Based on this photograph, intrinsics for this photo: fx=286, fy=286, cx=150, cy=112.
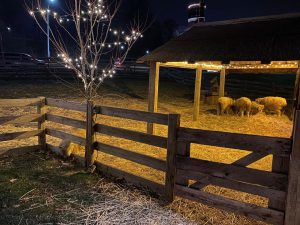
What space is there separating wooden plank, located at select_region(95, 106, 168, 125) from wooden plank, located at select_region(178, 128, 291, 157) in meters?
0.44

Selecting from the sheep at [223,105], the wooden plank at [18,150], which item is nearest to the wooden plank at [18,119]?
the wooden plank at [18,150]

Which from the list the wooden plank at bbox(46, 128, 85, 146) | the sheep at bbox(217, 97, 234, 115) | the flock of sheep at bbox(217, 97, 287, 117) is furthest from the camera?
the sheep at bbox(217, 97, 234, 115)

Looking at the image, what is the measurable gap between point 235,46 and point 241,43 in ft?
0.80

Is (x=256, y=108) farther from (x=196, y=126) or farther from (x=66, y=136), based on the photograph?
(x=66, y=136)

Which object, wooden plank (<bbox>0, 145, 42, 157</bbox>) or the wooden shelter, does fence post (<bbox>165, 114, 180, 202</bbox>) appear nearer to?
wooden plank (<bbox>0, 145, 42, 157</bbox>)

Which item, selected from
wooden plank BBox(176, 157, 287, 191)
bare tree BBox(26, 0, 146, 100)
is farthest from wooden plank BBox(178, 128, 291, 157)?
bare tree BBox(26, 0, 146, 100)

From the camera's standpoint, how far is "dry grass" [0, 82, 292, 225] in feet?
13.6

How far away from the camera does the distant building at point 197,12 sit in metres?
14.0

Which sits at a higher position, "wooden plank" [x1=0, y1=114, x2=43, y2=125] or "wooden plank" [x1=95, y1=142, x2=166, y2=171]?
"wooden plank" [x1=0, y1=114, x2=43, y2=125]

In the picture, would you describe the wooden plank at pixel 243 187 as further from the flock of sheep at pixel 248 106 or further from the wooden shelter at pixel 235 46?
the flock of sheep at pixel 248 106

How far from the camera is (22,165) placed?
5.80 metres

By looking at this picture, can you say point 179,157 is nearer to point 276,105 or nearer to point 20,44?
point 276,105

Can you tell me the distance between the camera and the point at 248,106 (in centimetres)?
1305

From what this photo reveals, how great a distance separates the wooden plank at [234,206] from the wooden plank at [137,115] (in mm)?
1067
